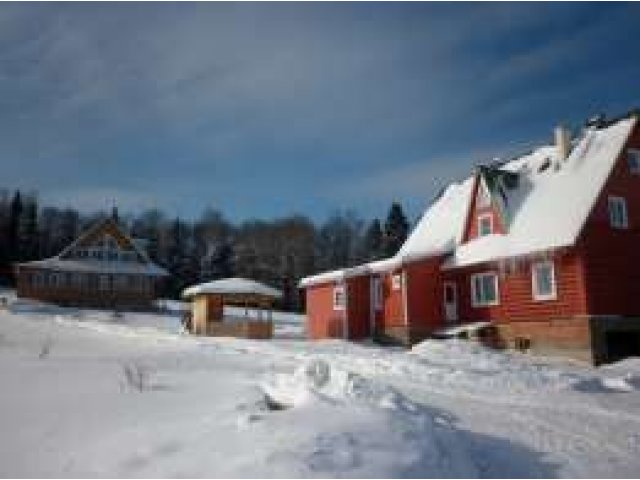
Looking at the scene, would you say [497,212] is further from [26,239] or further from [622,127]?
[26,239]

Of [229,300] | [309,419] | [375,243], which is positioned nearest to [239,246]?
[375,243]

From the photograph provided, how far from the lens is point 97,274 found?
62812mm

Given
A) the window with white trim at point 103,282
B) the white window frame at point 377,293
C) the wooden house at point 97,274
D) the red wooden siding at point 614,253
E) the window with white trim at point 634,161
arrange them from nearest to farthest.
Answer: the red wooden siding at point 614,253 → the window with white trim at point 634,161 → the white window frame at point 377,293 → the wooden house at point 97,274 → the window with white trim at point 103,282

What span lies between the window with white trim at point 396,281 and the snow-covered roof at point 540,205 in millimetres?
531

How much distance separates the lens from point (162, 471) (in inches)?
343

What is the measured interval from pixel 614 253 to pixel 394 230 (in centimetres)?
4640

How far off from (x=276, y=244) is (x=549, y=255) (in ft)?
206

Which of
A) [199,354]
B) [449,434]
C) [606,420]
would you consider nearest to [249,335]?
[199,354]

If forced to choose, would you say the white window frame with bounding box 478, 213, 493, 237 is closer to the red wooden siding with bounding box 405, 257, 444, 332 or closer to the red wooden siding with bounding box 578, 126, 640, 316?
the red wooden siding with bounding box 405, 257, 444, 332

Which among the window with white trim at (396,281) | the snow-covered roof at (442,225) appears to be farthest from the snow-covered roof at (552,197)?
the window with white trim at (396,281)

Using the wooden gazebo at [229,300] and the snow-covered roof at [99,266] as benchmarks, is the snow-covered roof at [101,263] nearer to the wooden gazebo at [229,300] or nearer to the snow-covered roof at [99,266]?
the snow-covered roof at [99,266]

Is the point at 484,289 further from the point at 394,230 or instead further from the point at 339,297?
the point at 394,230

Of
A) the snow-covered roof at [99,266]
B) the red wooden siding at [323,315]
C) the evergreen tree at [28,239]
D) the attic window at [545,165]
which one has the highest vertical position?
the evergreen tree at [28,239]

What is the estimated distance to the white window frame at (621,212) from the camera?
2848 centimetres
